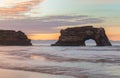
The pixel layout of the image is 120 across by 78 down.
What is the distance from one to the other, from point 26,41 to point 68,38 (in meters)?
28.0

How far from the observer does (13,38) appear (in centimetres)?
12106

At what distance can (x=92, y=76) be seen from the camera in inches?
651

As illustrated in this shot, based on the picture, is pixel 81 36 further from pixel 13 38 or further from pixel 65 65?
pixel 65 65

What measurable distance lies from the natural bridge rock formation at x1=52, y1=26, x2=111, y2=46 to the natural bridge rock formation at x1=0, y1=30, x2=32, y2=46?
79.3ft

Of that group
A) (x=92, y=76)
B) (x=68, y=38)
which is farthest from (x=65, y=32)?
(x=92, y=76)

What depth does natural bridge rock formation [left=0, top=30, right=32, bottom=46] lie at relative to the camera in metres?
→ 121

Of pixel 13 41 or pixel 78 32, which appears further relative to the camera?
pixel 13 41

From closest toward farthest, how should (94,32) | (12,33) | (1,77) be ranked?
(1,77)
(94,32)
(12,33)

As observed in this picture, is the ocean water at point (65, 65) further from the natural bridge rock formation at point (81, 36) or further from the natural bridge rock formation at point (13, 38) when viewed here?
the natural bridge rock formation at point (13, 38)

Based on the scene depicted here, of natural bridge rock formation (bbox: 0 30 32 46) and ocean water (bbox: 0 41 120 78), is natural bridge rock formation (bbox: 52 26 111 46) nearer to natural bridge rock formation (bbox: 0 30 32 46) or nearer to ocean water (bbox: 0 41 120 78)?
natural bridge rock formation (bbox: 0 30 32 46)

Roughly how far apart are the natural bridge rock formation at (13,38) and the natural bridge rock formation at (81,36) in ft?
79.3

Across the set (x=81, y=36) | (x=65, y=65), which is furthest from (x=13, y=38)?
(x=65, y=65)

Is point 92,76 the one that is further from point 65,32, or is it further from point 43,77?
point 65,32

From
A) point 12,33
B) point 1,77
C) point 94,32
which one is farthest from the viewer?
point 12,33
